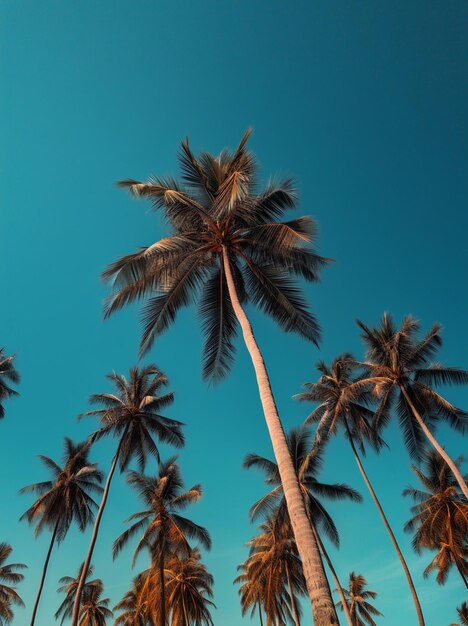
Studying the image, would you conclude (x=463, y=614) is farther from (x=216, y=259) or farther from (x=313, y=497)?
(x=216, y=259)

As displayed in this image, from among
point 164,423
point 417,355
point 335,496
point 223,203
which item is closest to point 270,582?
point 335,496

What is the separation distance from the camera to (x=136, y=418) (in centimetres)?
2323

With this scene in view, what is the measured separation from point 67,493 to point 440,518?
987 inches

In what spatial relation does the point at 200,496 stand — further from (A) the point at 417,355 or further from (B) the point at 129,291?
(B) the point at 129,291

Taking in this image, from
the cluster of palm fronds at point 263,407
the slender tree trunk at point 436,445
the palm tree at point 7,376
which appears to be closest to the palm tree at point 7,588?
the cluster of palm fronds at point 263,407

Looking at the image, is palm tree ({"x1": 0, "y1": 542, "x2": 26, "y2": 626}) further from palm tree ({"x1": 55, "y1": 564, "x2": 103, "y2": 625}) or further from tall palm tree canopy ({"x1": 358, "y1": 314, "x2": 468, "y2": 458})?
tall palm tree canopy ({"x1": 358, "y1": 314, "x2": 468, "y2": 458})

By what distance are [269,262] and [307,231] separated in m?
1.64

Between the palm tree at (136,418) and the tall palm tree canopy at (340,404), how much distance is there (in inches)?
358

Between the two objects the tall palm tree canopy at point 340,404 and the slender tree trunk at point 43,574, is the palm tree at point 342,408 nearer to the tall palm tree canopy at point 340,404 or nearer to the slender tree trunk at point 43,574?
the tall palm tree canopy at point 340,404

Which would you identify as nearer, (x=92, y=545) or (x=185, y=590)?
(x=92, y=545)

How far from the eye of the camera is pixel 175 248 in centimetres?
1071

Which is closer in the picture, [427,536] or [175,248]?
[175,248]

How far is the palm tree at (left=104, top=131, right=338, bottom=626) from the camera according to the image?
35.9 feet

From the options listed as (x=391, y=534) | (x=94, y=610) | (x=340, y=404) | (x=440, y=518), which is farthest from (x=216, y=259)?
(x=94, y=610)
